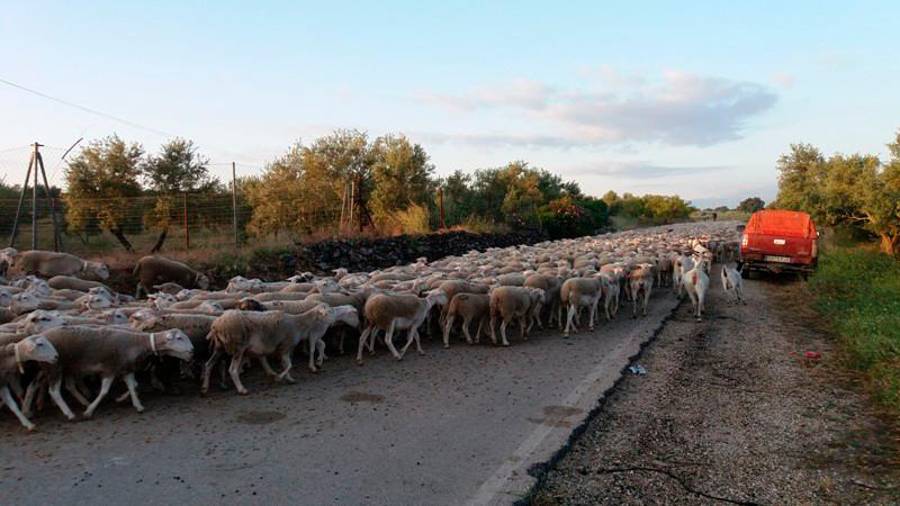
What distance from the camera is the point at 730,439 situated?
6531 millimetres

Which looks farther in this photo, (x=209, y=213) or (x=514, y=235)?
(x=514, y=235)

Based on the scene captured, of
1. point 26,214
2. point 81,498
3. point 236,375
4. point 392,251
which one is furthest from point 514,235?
point 81,498

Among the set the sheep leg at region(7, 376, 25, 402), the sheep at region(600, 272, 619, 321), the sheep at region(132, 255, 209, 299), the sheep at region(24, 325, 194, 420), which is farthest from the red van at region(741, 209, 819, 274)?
the sheep leg at region(7, 376, 25, 402)

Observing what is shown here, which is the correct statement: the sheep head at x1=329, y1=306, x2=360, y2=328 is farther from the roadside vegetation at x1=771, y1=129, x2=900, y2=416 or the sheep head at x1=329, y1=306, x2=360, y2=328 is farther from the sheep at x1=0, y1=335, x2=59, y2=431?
the roadside vegetation at x1=771, y1=129, x2=900, y2=416

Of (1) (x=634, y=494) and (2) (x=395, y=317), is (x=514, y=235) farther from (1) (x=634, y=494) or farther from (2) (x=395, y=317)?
(1) (x=634, y=494)

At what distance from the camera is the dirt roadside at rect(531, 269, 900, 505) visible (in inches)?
210

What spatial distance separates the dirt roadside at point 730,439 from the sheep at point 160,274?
10885mm

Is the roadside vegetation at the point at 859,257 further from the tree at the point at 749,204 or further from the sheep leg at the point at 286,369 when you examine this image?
the tree at the point at 749,204

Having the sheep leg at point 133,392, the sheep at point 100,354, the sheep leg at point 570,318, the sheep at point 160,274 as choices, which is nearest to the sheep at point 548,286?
the sheep leg at point 570,318

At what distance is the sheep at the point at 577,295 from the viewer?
12.4 metres

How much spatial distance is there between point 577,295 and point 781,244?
1204 centimetres

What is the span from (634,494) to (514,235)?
31.8 metres

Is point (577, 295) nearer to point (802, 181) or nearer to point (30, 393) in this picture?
point (30, 393)

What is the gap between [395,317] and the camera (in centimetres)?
1019
